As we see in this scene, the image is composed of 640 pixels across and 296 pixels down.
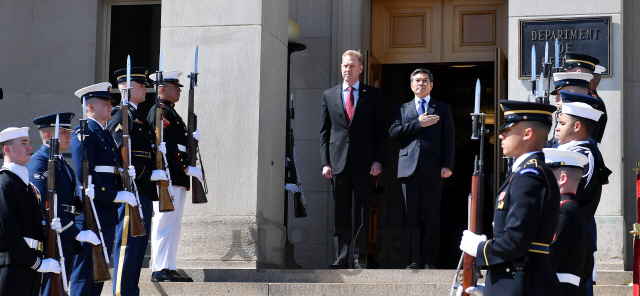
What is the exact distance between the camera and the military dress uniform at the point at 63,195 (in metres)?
7.46

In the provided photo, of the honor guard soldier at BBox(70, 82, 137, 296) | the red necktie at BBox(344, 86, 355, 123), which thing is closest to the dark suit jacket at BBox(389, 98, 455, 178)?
the red necktie at BBox(344, 86, 355, 123)

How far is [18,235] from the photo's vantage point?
→ 6.75 metres

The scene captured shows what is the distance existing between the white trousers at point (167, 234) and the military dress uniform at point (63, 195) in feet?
3.51

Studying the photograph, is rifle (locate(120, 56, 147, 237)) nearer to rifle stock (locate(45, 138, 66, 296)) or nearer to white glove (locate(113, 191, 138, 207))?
white glove (locate(113, 191, 138, 207))

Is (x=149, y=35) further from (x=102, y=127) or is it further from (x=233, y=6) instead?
(x=102, y=127)

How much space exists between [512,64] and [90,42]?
618 centimetres

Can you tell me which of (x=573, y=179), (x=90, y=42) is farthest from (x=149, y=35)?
(x=573, y=179)

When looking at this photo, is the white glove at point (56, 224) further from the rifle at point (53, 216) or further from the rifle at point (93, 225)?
the rifle at point (93, 225)

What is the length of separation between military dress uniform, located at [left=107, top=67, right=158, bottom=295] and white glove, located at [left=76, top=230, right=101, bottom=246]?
0.56 m

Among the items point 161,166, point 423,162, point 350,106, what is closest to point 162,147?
point 161,166

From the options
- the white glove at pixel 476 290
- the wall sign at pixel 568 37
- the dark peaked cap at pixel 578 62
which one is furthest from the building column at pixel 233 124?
the white glove at pixel 476 290

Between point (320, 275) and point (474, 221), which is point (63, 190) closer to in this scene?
point (320, 275)

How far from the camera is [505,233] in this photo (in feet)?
16.2

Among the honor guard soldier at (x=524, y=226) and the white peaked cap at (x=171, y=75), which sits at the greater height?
the white peaked cap at (x=171, y=75)
